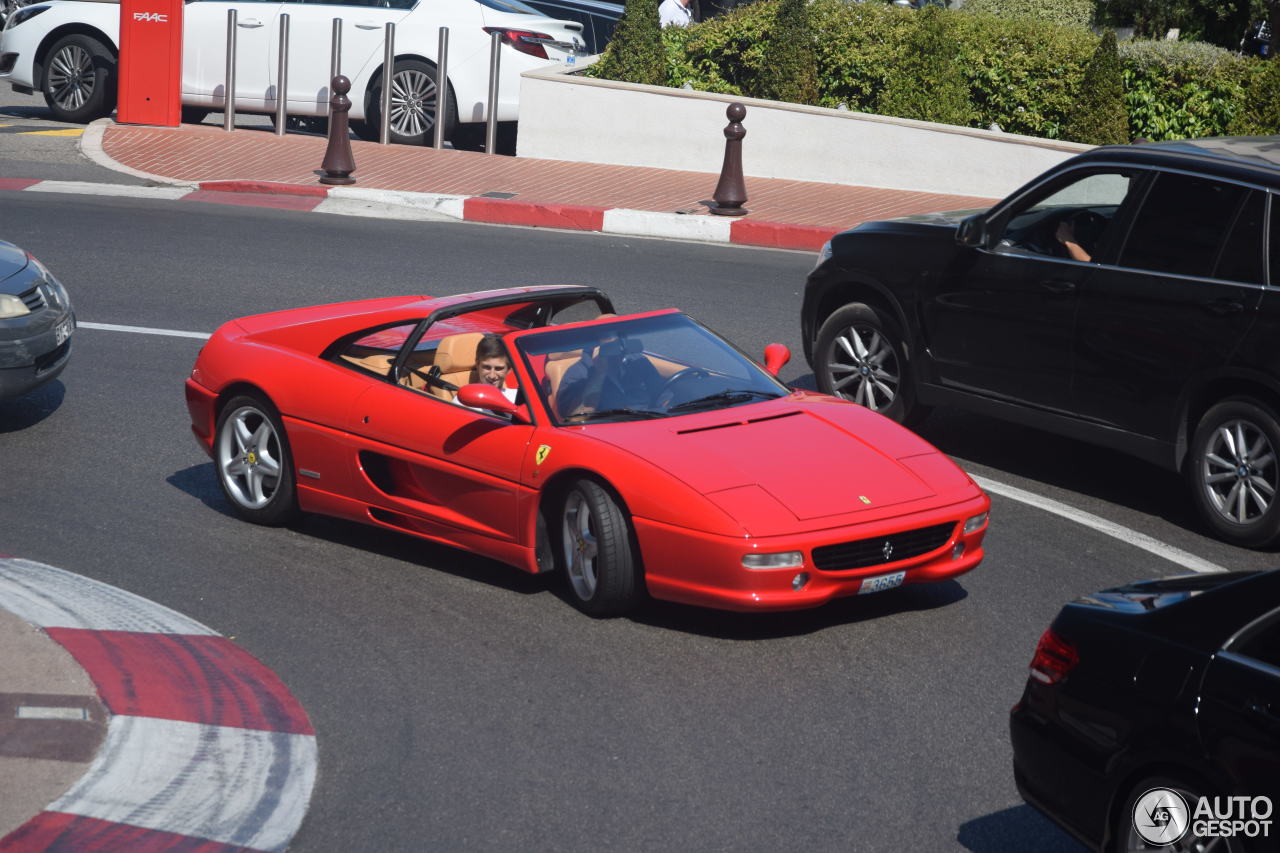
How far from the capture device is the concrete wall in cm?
1775

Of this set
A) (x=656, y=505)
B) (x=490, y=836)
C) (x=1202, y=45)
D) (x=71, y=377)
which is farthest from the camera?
(x=1202, y=45)

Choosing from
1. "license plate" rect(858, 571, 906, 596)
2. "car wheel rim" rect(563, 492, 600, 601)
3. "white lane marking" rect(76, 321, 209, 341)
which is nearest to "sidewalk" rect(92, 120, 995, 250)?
"white lane marking" rect(76, 321, 209, 341)

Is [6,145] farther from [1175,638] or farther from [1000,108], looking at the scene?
[1175,638]

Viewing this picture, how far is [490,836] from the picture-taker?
4.89 meters

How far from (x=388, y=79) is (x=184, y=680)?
14.2m

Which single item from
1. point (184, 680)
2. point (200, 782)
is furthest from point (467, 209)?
point (200, 782)

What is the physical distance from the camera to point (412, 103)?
19.7 m

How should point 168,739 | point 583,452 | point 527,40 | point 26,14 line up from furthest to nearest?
point 26,14, point 527,40, point 583,452, point 168,739

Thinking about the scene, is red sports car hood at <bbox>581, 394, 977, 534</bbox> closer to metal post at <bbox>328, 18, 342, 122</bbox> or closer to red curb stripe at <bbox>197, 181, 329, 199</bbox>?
red curb stripe at <bbox>197, 181, 329, 199</bbox>

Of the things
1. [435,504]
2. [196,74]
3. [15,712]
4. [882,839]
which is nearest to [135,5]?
[196,74]

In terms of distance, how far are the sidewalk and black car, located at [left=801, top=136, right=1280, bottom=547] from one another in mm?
6424

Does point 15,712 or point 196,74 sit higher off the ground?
point 196,74

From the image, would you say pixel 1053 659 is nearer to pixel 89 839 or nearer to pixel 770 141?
pixel 89 839

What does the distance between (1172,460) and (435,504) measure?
11.6ft
